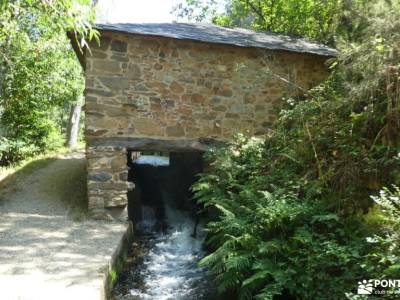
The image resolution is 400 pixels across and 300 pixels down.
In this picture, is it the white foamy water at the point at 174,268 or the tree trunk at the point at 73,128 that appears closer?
the white foamy water at the point at 174,268

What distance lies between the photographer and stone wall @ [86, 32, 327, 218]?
21.9ft

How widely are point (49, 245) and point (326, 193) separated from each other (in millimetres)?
3937

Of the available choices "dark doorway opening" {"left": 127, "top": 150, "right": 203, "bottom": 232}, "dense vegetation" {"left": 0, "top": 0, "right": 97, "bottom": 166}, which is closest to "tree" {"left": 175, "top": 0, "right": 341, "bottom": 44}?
"dark doorway opening" {"left": 127, "top": 150, "right": 203, "bottom": 232}

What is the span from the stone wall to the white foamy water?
128cm

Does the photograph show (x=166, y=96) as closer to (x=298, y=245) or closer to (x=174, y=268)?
(x=174, y=268)

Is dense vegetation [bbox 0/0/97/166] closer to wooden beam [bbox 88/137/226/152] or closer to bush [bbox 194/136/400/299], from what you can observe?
wooden beam [bbox 88/137/226/152]

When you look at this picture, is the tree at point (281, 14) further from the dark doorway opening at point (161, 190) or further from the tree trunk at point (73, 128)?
the tree trunk at point (73, 128)

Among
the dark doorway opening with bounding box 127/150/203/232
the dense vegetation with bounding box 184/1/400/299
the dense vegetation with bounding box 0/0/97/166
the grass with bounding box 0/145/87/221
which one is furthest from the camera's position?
the dense vegetation with bounding box 0/0/97/166

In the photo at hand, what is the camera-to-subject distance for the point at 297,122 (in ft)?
20.3

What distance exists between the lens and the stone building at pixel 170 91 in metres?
6.68

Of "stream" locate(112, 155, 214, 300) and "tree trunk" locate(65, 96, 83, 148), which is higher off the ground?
"tree trunk" locate(65, 96, 83, 148)

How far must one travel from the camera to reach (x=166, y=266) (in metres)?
6.13

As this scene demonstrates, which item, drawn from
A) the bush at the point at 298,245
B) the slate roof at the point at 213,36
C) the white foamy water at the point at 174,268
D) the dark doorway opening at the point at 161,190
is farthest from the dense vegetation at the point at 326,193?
the dark doorway opening at the point at 161,190

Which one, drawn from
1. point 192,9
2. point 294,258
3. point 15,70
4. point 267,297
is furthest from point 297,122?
point 192,9
